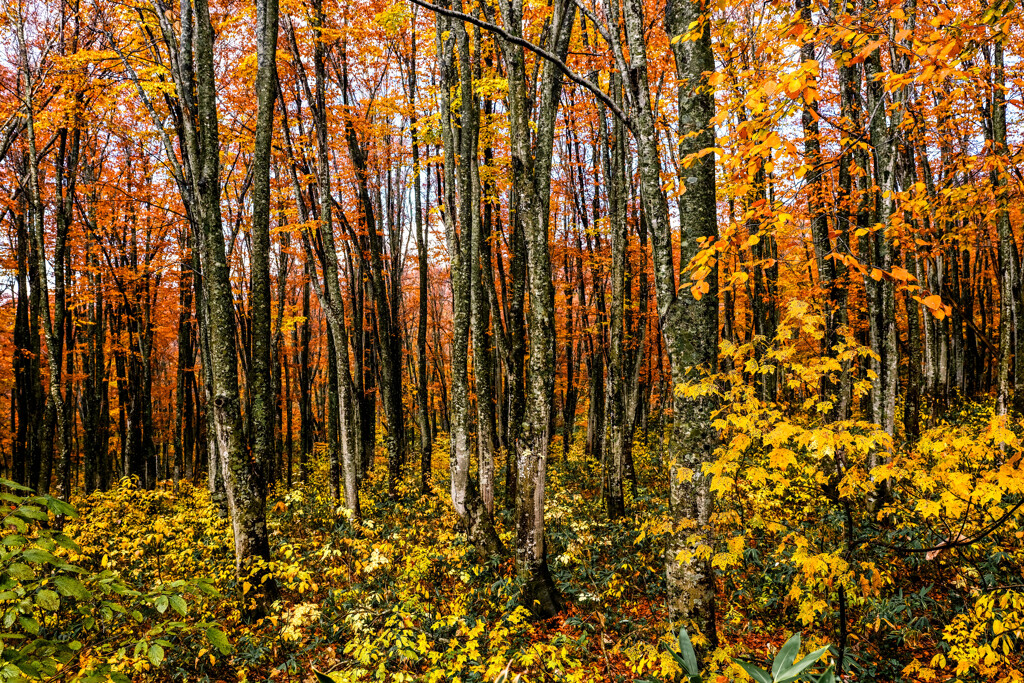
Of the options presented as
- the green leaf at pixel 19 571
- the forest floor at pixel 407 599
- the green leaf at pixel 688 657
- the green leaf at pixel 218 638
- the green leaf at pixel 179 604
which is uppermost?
the green leaf at pixel 19 571

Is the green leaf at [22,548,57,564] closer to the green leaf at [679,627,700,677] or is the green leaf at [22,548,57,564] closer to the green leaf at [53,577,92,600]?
the green leaf at [53,577,92,600]

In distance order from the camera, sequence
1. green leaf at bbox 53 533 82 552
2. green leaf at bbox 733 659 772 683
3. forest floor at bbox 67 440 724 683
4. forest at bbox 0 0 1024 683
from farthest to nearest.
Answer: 1. forest floor at bbox 67 440 724 683
2. forest at bbox 0 0 1024 683
3. green leaf at bbox 53 533 82 552
4. green leaf at bbox 733 659 772 683

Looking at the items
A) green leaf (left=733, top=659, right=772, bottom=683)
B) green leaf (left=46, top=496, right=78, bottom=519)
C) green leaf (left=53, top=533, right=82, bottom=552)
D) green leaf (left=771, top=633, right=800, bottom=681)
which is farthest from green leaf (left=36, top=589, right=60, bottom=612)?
green leaf (left=771, top=633, right=800, bottom=681)

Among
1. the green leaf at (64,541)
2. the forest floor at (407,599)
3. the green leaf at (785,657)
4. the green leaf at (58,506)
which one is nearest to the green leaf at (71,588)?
the green leaf at (64,541)

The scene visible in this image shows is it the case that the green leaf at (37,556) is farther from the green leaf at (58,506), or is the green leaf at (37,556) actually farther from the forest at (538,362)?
the green leaf at (58,506)

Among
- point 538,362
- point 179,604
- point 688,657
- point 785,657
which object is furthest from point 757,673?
point 538,362

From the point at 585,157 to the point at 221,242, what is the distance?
12.5m

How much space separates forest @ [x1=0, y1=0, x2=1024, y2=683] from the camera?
10.9 feet

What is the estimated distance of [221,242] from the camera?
5.88 m

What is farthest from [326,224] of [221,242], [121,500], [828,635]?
[828,635]

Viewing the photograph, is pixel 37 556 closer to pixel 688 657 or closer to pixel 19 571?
pixel 19 571

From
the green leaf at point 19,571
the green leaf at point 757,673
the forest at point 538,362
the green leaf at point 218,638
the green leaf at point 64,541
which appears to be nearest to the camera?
the green leaf at point 757,673

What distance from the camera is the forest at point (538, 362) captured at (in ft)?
10.9

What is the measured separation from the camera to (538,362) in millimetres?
5969
